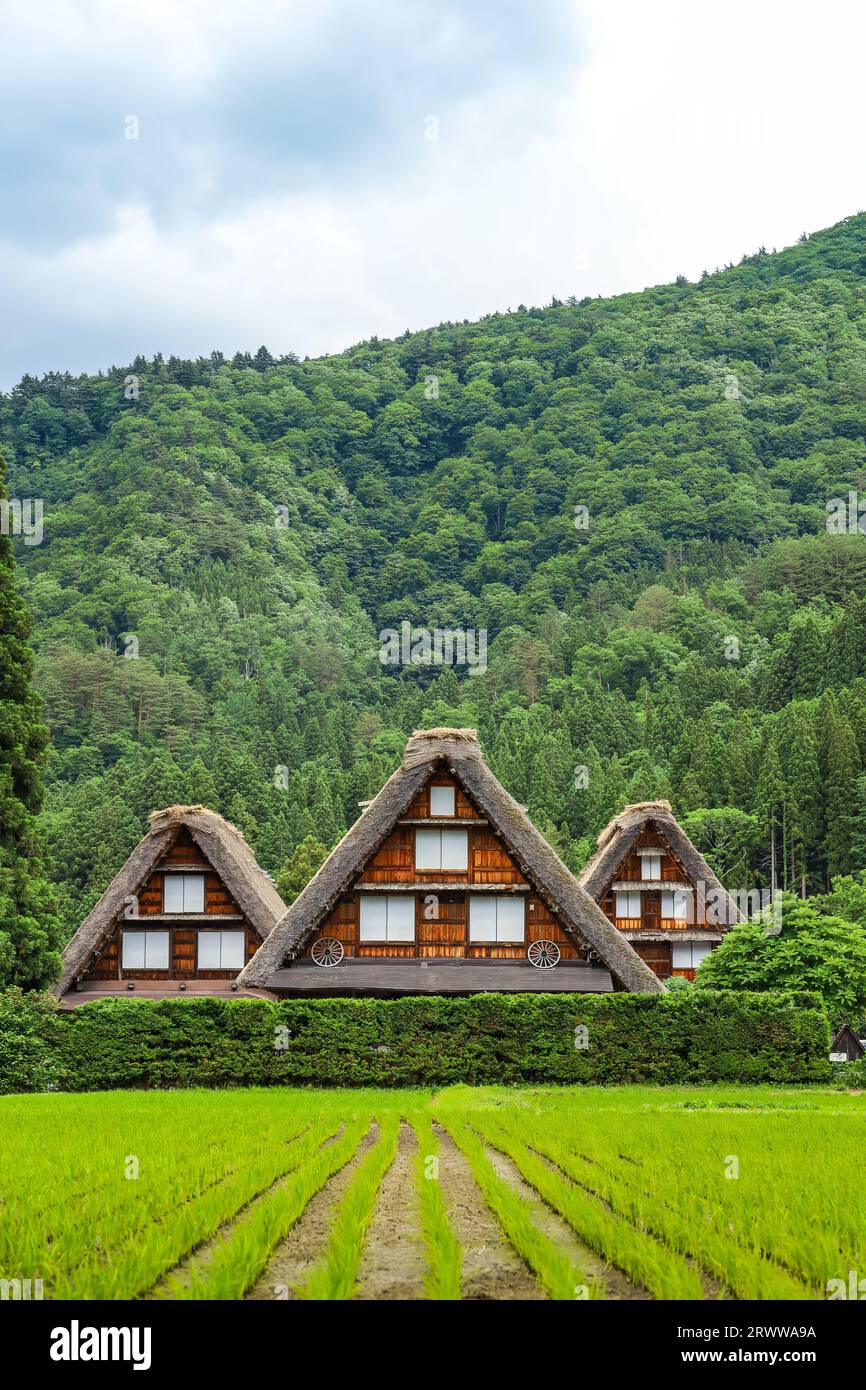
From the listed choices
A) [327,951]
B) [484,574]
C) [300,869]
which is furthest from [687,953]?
[484,574]

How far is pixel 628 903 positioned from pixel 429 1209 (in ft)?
137

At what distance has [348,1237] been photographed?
807cm

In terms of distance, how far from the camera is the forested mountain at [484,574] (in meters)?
82.9

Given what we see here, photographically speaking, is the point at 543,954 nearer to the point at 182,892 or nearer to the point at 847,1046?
the point at 847,1046

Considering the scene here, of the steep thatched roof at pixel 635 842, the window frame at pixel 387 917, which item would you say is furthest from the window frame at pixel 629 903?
the window frame at pixel 387 917

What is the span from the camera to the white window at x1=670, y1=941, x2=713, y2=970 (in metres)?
52.4

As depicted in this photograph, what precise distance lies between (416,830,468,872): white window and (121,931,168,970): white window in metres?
10.8

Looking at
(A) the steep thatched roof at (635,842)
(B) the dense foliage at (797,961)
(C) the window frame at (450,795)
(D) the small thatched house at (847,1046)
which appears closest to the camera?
(B) the dense foliage at (797,961)

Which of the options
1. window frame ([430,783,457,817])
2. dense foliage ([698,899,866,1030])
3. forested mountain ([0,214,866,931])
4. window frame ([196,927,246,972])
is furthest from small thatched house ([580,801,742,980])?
forested mountain ([0,214,866,931])

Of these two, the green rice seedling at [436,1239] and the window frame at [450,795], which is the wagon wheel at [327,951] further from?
the green rice seedling at [436,1239]

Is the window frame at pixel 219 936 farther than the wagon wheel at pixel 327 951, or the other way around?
the window frame at pixel 219 936

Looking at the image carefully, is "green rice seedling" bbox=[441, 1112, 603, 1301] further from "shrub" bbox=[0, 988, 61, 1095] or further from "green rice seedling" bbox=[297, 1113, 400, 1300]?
"shrub" bbox=[0, 988, 61, 1095]

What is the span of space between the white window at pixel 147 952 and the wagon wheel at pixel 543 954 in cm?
1292

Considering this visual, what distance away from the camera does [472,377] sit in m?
188
